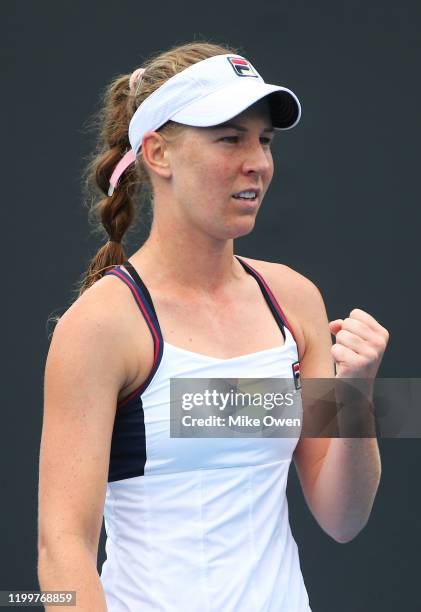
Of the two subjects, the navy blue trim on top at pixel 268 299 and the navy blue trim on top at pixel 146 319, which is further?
the navy blue trim on top at pixel 268 299

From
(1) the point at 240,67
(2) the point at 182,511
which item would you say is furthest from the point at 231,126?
(2) the point at 182,511

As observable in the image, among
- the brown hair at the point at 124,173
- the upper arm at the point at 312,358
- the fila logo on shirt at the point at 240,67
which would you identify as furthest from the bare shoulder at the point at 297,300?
the fila logo on shirt at the point at 240,67

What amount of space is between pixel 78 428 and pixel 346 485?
0.51 meters

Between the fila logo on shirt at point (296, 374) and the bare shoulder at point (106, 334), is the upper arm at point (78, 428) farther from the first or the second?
the fila logo on shirt at point (296, 374)

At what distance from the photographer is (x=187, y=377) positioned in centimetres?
185

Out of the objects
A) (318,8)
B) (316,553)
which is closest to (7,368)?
(316,553)

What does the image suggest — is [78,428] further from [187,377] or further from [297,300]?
[297,300]

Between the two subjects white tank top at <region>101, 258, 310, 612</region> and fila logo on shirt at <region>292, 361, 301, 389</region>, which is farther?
fila logo on shirt at <region>292, 361, 301, 389</region>

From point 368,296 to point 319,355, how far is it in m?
1.19

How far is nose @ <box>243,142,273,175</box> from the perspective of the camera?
6.17 ft

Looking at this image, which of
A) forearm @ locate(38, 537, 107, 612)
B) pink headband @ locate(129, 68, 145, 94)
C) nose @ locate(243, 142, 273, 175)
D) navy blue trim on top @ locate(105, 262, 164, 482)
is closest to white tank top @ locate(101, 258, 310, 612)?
navy blue trim on top @ locate(105, 262, 164, 482)

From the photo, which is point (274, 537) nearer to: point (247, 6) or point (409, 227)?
point (409, 227)

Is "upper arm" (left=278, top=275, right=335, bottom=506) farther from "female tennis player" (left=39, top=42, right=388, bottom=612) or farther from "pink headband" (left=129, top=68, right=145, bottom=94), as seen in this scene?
"pink headband" (left=129, top=68, right=145, bottom=94)

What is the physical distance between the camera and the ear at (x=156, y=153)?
1954mm
